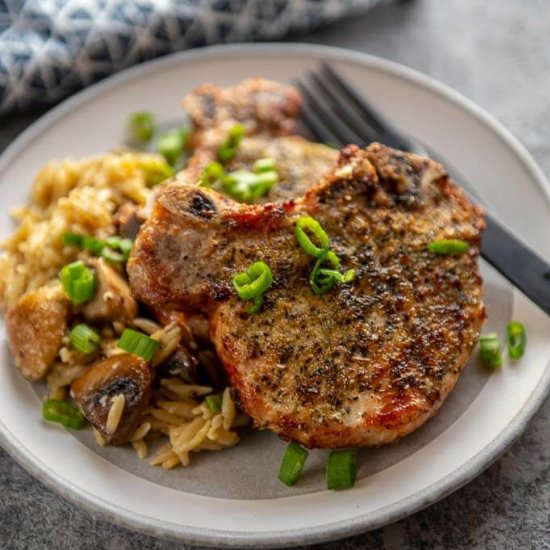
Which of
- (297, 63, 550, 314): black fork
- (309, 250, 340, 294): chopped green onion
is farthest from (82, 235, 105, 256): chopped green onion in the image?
(297, 63, 550, 314): black fork

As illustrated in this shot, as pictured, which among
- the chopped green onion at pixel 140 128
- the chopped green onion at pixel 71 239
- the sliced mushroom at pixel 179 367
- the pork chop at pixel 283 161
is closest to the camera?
the sliced mushroom at pixel 179 367

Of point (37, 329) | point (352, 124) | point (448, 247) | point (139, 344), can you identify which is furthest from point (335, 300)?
point (352, 124)

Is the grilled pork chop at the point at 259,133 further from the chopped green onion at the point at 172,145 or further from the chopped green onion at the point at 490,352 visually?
the chopped green onion at the point at 490,352

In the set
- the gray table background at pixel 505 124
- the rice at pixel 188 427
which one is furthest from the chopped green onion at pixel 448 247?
the rice at pixel 188 427

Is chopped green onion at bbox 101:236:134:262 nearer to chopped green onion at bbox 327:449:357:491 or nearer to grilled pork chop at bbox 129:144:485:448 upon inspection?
grilled pork chop at bbox 129:144:485:448

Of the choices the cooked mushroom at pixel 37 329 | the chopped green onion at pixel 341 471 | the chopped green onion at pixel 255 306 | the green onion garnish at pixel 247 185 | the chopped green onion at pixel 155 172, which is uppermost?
the chopped green onion at pixel 255 306

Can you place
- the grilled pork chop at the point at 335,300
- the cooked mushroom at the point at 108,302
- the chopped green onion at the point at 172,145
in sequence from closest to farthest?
the grilled pork chop at the point at 335,300, the cooked mushroom at the point at 108,302, the chopped green onion at the point at 172,145
